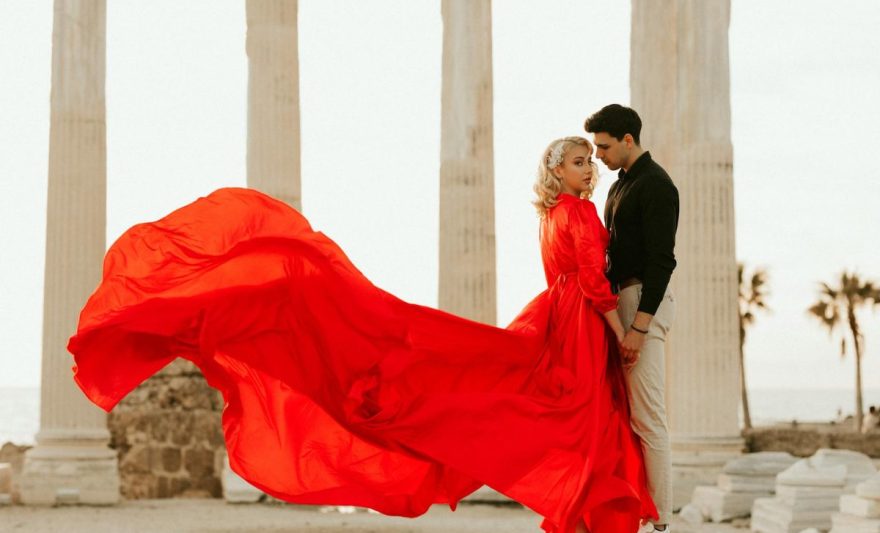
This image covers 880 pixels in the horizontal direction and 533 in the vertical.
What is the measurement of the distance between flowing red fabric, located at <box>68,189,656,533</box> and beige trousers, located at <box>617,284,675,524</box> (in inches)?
5.8

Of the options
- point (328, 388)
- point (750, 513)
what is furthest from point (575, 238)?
point (750, 513)

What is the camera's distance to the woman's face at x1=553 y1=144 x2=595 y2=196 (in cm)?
1383

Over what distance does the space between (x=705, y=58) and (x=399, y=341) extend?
62.5ft

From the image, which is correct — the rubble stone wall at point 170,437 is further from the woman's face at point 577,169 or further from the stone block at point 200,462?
the woman's face at point 577,169

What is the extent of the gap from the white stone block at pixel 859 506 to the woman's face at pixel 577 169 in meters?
11.4

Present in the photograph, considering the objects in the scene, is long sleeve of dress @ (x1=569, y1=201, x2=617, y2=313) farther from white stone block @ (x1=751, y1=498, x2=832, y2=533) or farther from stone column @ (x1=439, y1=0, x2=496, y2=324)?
stone column @ (x1=439, y1=0, x2=496, y2=324)

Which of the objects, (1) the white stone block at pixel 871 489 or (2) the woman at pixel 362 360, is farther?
(1) the white stone block at pixel 871 489

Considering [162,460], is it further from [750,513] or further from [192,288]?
[192,288]

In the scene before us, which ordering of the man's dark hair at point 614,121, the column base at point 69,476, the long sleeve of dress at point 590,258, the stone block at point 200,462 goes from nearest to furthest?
the long sleeve of dress at point 590,258 → the man's dark hair at point 614,121 → the column base at point 69,476 → the stone block at point 200,462

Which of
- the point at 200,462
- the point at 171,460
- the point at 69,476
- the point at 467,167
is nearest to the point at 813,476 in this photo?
the point at 467,167

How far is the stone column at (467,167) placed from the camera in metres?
33.9

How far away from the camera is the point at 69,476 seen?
3316cm

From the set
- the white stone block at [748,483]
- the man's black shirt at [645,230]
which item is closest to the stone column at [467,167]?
the white stone block at [748,483]

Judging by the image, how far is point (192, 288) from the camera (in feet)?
47.7
